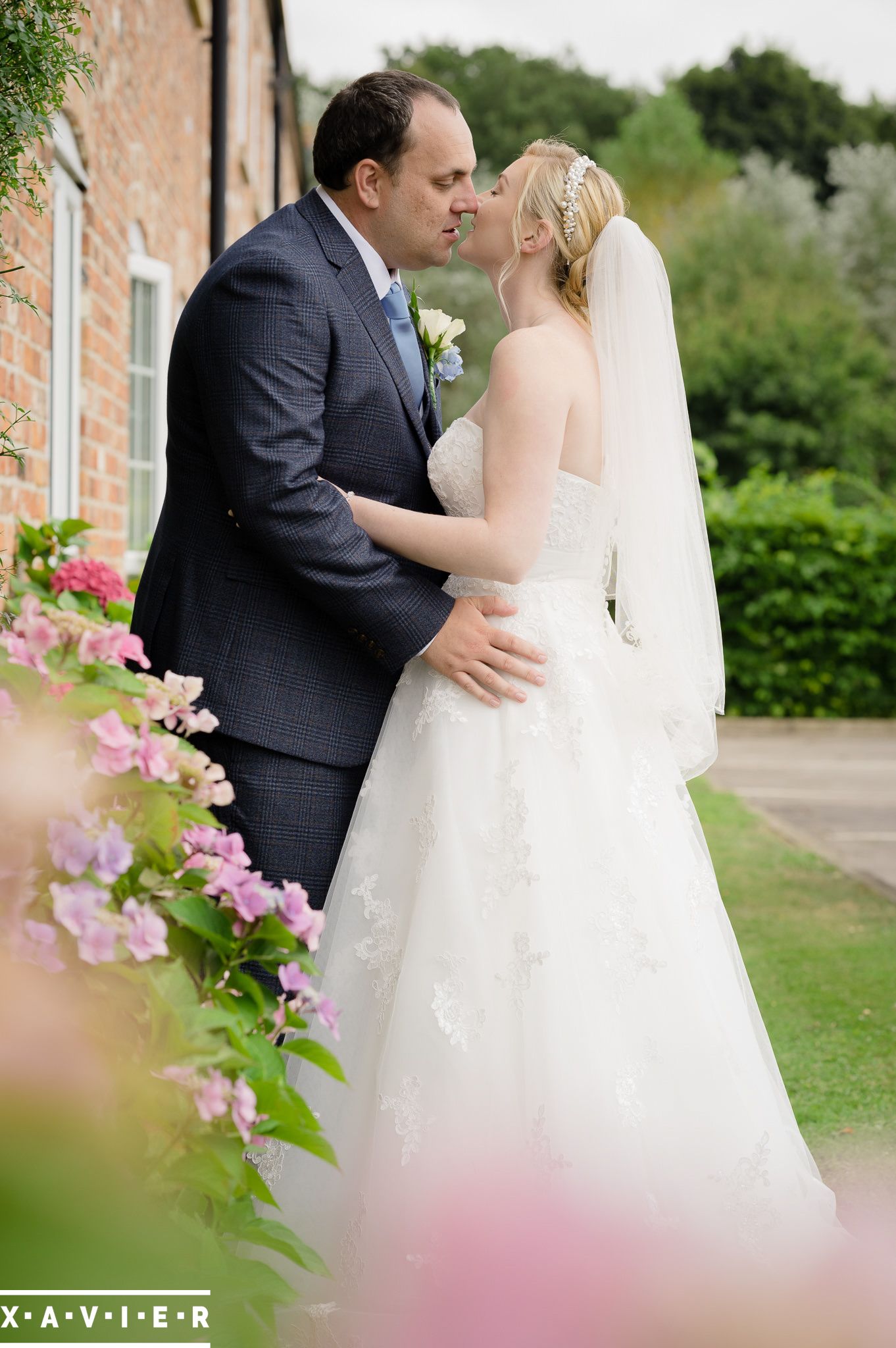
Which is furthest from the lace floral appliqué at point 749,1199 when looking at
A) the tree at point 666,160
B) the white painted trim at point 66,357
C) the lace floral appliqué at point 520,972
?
the tree at point 666,160

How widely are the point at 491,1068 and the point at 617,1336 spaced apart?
1441mm

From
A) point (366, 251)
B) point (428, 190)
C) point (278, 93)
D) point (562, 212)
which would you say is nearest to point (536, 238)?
point (562, 212)

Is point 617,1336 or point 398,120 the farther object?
point 398,120

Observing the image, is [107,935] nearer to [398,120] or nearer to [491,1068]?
[491,1068]

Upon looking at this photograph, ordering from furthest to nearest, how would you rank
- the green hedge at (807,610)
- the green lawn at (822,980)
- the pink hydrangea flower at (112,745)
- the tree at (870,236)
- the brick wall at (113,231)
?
1. the tree at (870,236)
2. the green hedge at (807,610)
3. the green lawn at (822,980)
4. the brick wall at (113,231)
5. the pink hydrangea flower at (112,745)

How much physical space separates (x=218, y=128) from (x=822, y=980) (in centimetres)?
519

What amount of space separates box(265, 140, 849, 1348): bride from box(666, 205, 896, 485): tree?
24595 mm

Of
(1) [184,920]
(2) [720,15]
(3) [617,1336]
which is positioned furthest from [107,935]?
(2) [720,15]

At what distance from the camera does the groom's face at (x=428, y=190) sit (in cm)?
251

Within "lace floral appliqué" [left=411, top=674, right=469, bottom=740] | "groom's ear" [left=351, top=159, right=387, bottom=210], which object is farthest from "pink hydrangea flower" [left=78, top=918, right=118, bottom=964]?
"groom's ear" [left=351, top=159, right=387, bottom=210]

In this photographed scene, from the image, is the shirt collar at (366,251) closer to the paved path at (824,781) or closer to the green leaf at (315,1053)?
the green leaf at (315,1053)

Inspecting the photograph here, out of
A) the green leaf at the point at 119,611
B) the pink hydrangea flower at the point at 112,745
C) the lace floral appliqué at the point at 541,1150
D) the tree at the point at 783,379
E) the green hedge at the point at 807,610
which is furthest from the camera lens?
the tree at the point at 783,379

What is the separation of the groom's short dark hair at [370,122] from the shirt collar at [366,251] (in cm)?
4

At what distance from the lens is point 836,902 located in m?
6.38
